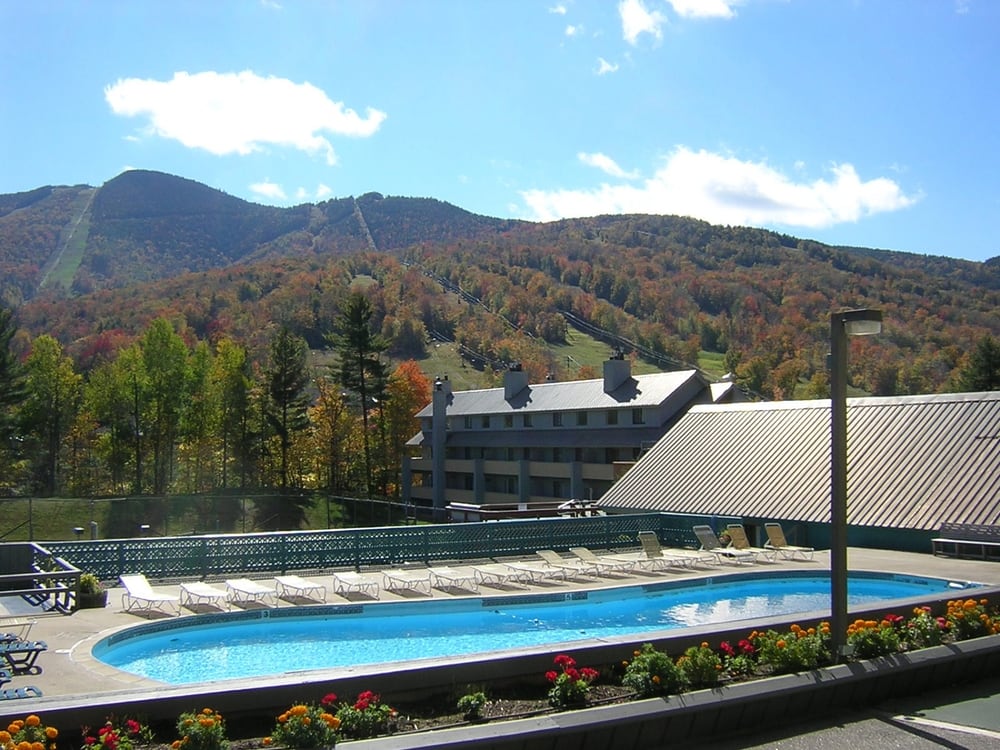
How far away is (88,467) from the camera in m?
64.4

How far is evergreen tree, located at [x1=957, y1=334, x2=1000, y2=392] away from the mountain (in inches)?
1066

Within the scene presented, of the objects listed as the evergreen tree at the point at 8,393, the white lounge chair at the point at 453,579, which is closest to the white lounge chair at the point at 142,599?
the white lounge chair at the point at 453,579

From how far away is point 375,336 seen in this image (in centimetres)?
5975

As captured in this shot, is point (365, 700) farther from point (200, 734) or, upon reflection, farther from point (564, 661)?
point (564, 661)

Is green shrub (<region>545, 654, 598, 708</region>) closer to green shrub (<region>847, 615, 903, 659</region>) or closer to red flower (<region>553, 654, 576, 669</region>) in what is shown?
red flower (<region>553, 654, 576, 669</region>)

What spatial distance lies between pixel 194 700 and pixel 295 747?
48.4 inches

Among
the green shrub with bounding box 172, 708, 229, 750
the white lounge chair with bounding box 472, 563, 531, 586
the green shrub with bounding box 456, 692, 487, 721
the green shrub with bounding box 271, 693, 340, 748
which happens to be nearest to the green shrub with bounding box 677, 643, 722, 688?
the green shrub with bounding box 456, 692, 487, 721

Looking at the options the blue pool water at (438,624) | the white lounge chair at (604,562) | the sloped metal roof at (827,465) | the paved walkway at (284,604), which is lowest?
the blue pool water at (438,624)

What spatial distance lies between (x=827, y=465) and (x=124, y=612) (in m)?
20.1

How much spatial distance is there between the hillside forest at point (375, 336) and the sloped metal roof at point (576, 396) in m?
6.91

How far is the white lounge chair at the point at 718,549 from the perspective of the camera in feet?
72.1

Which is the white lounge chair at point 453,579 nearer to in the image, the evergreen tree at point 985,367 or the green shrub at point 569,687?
the green shrub at point 569,687

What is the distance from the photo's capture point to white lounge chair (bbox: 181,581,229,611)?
15.8m

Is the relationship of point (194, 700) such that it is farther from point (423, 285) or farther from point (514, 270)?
point (514, 270)
